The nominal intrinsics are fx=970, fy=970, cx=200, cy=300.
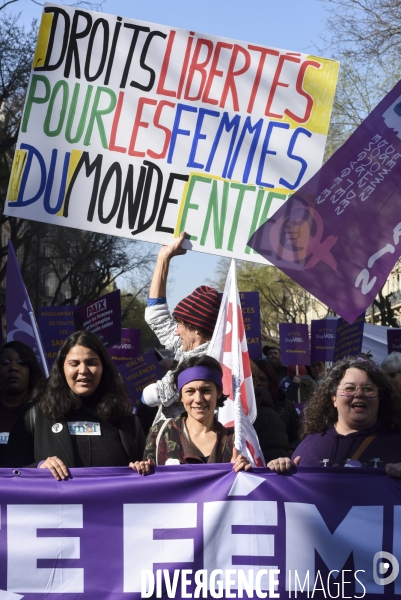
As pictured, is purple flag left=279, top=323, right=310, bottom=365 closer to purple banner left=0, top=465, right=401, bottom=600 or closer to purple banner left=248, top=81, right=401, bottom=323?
purple banner left=248, top=81, right=401, bottom=323

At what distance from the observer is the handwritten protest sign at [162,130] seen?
197 inches

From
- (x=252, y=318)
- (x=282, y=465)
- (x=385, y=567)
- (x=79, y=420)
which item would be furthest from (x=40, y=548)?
(x=252, y=318)

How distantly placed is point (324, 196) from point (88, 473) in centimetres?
170

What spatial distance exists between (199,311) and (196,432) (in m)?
0.68

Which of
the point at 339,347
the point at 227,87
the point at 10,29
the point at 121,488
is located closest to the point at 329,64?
the point at 227,87

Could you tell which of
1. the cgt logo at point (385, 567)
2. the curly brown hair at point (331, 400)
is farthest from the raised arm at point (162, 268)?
the cgt logo at point (385, 567)

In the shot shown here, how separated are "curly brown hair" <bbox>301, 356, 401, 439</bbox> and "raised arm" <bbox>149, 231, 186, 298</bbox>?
0.93 metres

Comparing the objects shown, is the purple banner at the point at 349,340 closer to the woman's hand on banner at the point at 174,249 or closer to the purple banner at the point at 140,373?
the purple banner at the point at 140,373

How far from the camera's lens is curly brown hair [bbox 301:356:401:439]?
172 inches

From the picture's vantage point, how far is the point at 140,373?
10.2 meters

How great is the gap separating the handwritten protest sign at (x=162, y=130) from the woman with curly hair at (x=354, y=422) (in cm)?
89

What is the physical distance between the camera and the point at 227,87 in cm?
518

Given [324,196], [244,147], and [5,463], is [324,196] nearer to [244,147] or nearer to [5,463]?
[244,147]

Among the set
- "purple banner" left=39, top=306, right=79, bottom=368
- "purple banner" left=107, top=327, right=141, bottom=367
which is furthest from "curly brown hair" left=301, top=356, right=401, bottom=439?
"purple banner" left=107, top=327, right=141, bottom=367
